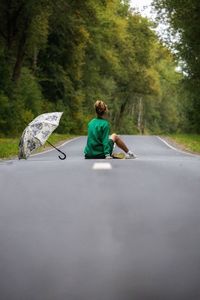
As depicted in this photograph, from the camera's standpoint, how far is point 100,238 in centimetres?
304

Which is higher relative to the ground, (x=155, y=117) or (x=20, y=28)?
(x=20, y=28)

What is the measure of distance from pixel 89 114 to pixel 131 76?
707 inches

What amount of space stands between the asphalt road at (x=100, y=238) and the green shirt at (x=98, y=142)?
10.7 feet

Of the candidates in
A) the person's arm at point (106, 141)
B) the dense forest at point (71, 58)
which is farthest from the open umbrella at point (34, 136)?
the dense forest at point (71, 58)

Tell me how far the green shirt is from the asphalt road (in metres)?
3.27

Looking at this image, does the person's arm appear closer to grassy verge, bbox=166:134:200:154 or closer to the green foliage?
grassy verge, bbox=166:134:200:154

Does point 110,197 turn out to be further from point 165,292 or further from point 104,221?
point 165,292

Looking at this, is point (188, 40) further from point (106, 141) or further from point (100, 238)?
point (100, 238)

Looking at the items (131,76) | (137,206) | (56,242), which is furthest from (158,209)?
(131,76)

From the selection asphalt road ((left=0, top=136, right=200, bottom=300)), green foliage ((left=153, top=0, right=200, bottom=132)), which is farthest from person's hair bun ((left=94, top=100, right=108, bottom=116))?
green foliage ((left=153, top=0, right=200, bottom=132))

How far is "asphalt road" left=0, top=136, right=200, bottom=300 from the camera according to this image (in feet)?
9.61

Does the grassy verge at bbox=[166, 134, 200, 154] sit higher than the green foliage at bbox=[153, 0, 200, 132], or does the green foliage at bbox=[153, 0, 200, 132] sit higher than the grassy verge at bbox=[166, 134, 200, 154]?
the green foliage at bbox=[153, 0, 200, 132]

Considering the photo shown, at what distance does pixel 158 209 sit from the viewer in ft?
10.3

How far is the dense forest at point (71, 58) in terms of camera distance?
35.2 metres
